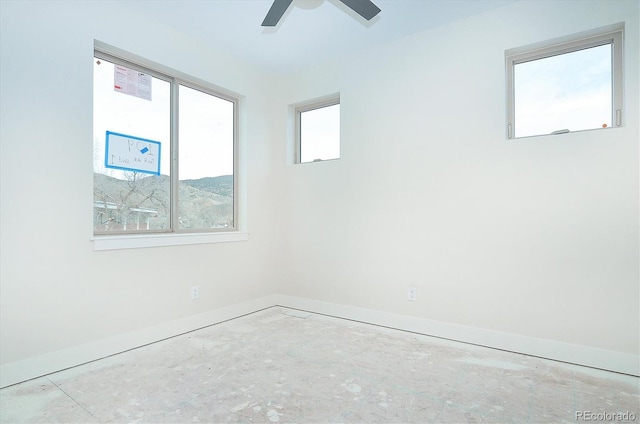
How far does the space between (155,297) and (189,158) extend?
1.30m

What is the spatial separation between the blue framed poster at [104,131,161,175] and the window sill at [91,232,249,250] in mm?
561

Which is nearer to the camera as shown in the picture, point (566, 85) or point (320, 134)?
point (566, 85)

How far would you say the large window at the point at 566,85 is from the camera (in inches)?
96.3

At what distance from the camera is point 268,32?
9.87ft

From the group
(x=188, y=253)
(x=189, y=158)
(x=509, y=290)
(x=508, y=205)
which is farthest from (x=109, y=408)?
(x=508, y=205)

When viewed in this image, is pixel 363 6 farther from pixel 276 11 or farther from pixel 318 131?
pixel 318 131

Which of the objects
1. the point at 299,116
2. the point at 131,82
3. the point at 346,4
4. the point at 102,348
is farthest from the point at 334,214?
the point at 102,348

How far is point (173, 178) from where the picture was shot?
3164 millimetres

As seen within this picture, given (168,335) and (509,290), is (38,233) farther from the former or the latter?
(509,290)

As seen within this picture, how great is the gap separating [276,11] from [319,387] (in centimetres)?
232

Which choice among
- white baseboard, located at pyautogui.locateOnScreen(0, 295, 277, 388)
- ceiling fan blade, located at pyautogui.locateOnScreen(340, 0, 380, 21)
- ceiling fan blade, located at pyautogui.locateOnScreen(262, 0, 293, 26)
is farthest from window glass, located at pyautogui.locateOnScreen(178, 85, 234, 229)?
ceiling fan blade, located at pyautogui.locateOnScreen(340, 0, 380, 21)

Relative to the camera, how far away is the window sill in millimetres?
2568

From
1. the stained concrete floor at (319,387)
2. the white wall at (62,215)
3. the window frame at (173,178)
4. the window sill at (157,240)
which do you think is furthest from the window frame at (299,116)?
the stained concrete floor at (319,387)

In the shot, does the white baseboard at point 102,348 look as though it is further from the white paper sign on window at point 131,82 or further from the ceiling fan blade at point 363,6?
the ceiling fan blade at point 363,6
